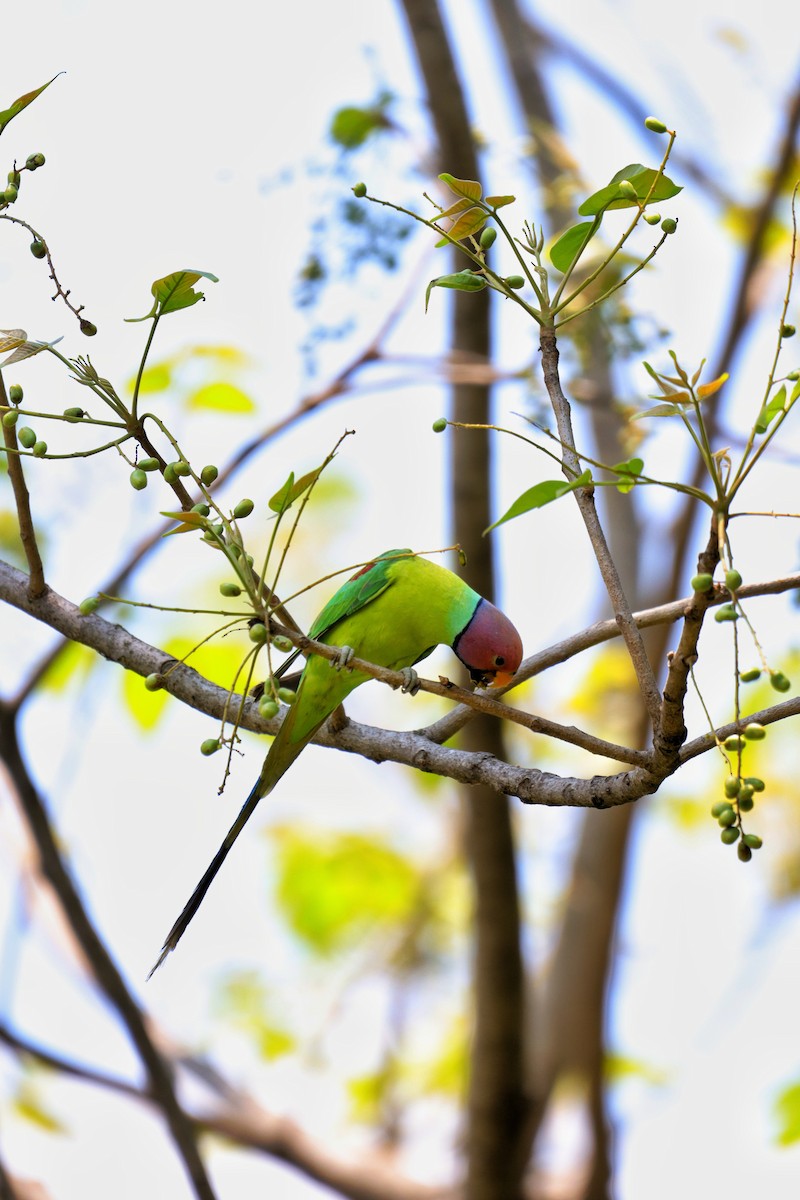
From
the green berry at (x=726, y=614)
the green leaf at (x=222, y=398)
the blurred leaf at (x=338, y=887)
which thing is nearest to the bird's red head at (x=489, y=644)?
the green leaf at (x=222, y=398)

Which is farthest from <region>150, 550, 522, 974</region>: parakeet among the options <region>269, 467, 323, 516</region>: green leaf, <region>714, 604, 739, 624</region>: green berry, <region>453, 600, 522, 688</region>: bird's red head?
<region>714, 604, 739, 624</region>: green berry

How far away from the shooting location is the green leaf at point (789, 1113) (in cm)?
385

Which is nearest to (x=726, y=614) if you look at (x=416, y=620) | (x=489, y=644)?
(x=489, y=644)

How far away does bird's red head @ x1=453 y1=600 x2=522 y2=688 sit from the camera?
287 cm

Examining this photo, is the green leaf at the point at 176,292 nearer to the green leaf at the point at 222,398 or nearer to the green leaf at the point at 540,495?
the green leaf at the point at 540,495

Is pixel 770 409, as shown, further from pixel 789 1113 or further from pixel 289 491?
pixel 789 1113

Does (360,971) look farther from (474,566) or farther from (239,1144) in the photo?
(474,566)

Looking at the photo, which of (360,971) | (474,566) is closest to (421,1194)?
(360,971)

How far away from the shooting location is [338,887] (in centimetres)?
634

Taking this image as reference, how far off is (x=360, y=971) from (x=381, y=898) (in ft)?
1.36

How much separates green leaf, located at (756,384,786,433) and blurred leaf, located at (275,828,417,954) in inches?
205

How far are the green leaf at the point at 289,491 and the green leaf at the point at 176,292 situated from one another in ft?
0.96

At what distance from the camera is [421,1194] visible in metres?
4.96

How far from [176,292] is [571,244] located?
57 cm
